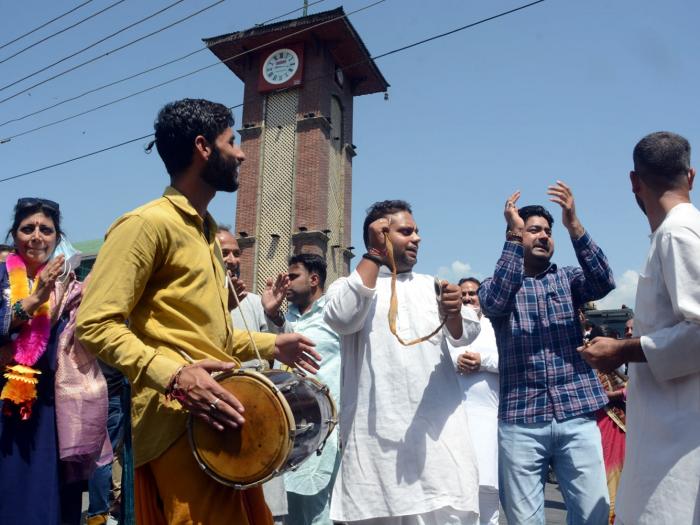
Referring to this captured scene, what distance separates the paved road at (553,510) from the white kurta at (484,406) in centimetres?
143

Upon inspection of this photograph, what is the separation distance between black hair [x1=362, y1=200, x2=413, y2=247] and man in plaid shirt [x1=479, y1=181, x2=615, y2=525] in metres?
0.66

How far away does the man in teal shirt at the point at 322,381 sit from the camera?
14.7 feet

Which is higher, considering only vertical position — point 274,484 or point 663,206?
point 663,206

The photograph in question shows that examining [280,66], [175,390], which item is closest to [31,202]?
[175,390]

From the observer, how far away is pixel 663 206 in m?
2.71

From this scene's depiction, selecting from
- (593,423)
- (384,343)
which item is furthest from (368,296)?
(593,423)

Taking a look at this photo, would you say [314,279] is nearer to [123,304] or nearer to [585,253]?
[585,253]

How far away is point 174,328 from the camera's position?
2.30m

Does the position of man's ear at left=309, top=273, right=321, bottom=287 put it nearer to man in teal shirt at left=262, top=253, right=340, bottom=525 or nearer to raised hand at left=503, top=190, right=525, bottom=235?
man in teal shirt at left=262, top=253, right=340, bottom=525

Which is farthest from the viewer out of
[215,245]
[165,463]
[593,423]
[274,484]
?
[274,484]

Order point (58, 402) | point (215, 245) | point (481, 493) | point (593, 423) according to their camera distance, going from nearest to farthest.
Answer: point (215, 245)
point (58, 402)
point (593, 423)
point (481, 493)

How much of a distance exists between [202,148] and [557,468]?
111 inches

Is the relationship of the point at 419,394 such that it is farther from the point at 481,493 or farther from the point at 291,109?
the point at 291,109

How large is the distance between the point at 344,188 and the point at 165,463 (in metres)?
22.7
